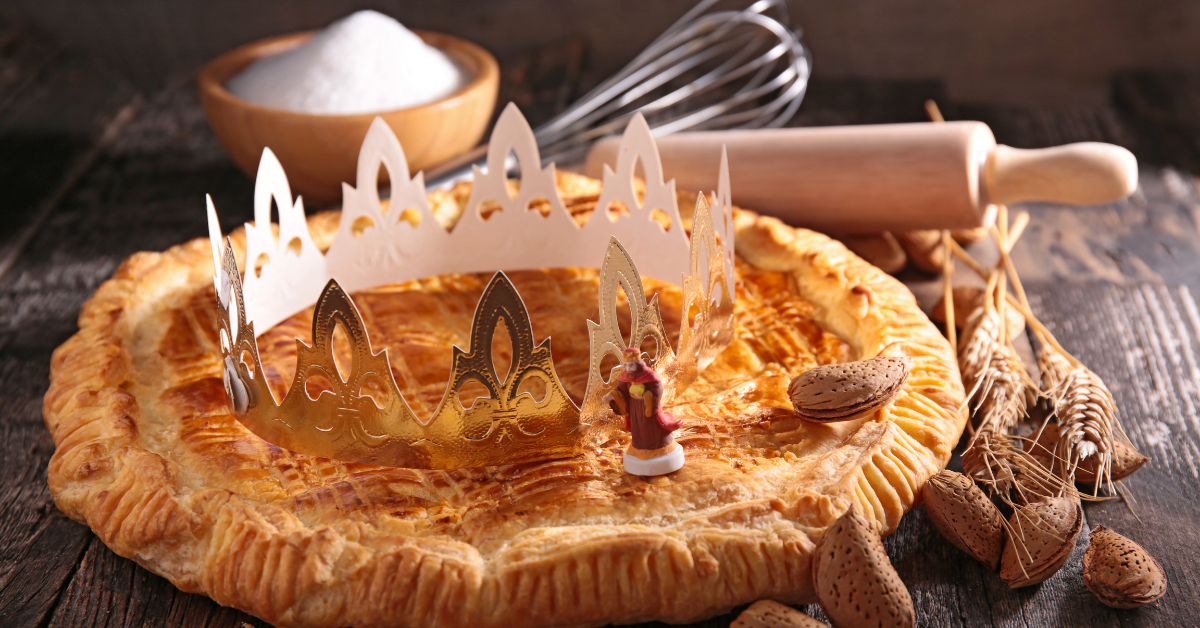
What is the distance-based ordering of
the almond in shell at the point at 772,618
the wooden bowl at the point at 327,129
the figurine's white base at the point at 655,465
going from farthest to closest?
1. the wooden bowl at the point at 327,129
2. the figurine's white base at the point at 655,465
3. the almond in shell at the point at 772,618

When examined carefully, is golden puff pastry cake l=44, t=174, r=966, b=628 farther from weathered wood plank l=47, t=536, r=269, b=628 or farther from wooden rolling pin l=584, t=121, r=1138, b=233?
wooden rolling pin l=584, t=121, r=1138, b=233

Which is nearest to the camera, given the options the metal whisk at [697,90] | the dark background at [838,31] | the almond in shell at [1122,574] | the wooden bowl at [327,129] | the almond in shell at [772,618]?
the almond in shell at [772,618]

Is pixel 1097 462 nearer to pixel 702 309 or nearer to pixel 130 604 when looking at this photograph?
pixel 702 309

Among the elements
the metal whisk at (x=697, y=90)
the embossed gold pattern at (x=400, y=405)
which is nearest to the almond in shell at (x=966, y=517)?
the embossed gold pattern at (x=400, y=405)

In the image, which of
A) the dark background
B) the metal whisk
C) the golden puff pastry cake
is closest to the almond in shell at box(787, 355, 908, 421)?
the golden puff pastry cake

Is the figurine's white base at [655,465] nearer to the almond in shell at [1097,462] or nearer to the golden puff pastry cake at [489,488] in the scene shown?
the golden puff pastry cake at [489,488]

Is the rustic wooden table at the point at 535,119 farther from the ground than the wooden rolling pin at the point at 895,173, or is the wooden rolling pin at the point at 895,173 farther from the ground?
the wooden rolling pin at the point at 895,173

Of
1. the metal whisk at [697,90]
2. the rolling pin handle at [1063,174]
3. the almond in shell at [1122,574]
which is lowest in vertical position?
the metal whisk at [697,90]
